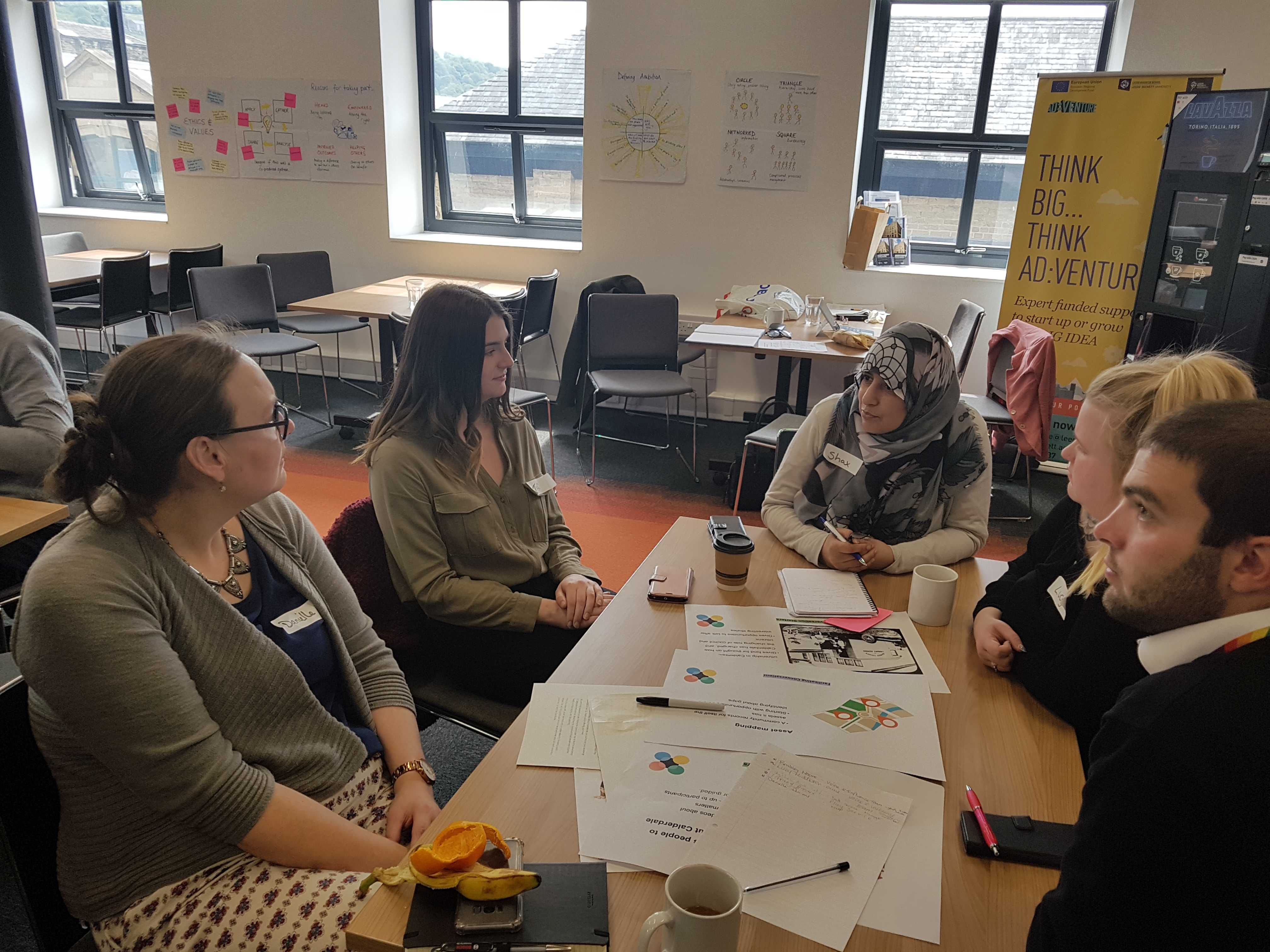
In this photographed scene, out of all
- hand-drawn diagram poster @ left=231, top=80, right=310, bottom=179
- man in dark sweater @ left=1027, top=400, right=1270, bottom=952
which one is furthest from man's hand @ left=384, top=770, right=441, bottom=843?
hand-drawn diagram poster @ left=231, top=80, right=310, bottom=179

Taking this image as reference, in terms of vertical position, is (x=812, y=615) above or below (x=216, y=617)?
below

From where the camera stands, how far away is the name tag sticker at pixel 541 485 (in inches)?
78.6

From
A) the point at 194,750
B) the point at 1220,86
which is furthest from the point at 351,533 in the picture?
the point at 1220,86

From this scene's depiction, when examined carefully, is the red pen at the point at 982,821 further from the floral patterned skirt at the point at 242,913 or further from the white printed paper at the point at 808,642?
the floral patterned skirt at the point at 242,913

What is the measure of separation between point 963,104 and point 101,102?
21.1ft

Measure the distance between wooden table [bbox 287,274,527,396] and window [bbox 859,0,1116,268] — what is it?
8.28 feet

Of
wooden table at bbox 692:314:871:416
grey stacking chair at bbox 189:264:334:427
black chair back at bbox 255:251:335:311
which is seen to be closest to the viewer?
wooden table at bbox 692:314:871:416

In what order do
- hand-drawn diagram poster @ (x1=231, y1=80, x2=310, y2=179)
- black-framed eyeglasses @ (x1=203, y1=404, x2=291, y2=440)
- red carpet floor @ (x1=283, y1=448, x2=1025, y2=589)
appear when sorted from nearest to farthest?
black-framed eyeglasses @ (x1=203, y1=404, x2=291, y2=440)
red carpet floor @ (x1=283, y1=448, x2=1025, y2=589)
hand-drawn diagram poster @ (x1=231, y1=80, x2=310, y2=179)

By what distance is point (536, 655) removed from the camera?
1810 mm

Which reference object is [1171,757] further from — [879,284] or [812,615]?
[879,284]

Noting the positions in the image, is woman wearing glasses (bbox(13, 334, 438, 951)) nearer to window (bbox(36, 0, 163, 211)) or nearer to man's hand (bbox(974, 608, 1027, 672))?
man's hand (bbox(974, 608, 1027, 672))

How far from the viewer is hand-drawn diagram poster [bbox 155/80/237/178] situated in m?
6.00

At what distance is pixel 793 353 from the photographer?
4027mm

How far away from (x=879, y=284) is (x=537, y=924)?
15.9ft
